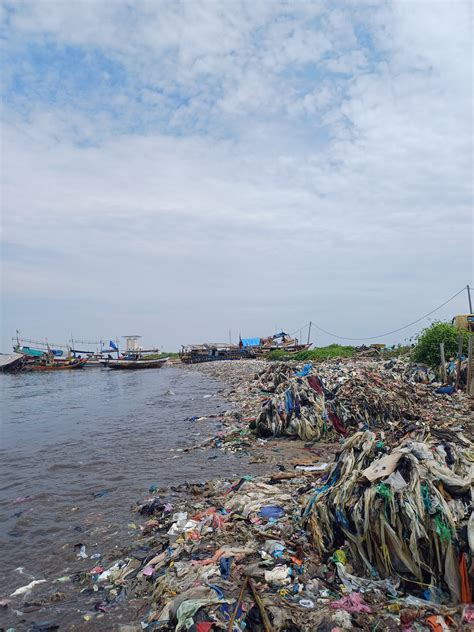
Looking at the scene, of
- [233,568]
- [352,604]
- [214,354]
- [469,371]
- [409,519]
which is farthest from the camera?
A: [214,354]

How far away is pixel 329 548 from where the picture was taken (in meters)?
4.04

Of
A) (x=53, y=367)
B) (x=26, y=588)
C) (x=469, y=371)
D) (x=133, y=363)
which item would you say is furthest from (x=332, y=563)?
(x=53, y=367)

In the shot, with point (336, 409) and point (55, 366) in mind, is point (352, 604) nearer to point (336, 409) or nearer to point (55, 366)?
point (336, 409)

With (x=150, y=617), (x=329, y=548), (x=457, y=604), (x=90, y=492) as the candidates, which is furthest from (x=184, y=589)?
(x=90, y=492)

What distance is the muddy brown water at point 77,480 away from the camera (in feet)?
14.2

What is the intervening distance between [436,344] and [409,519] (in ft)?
49.8

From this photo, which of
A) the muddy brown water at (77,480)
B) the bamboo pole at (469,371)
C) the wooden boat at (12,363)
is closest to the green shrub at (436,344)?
the bamboo pole at (469,371)

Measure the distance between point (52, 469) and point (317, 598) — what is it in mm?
7000

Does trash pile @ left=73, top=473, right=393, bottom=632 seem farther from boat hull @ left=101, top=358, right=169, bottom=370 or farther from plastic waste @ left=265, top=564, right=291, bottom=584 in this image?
boat hull @ left=101, top=358, right=169, bottom=370

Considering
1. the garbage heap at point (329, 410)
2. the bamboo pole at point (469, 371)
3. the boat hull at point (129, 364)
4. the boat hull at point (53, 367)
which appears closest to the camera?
the garbage heap at point (329, 410)

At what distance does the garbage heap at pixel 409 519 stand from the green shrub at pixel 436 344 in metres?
13.8

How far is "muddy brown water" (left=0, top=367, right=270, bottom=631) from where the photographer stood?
4.33 metres

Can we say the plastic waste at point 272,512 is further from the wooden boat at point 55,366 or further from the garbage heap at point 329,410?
the wooden boat at point 55,366

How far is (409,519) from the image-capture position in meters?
3.51
